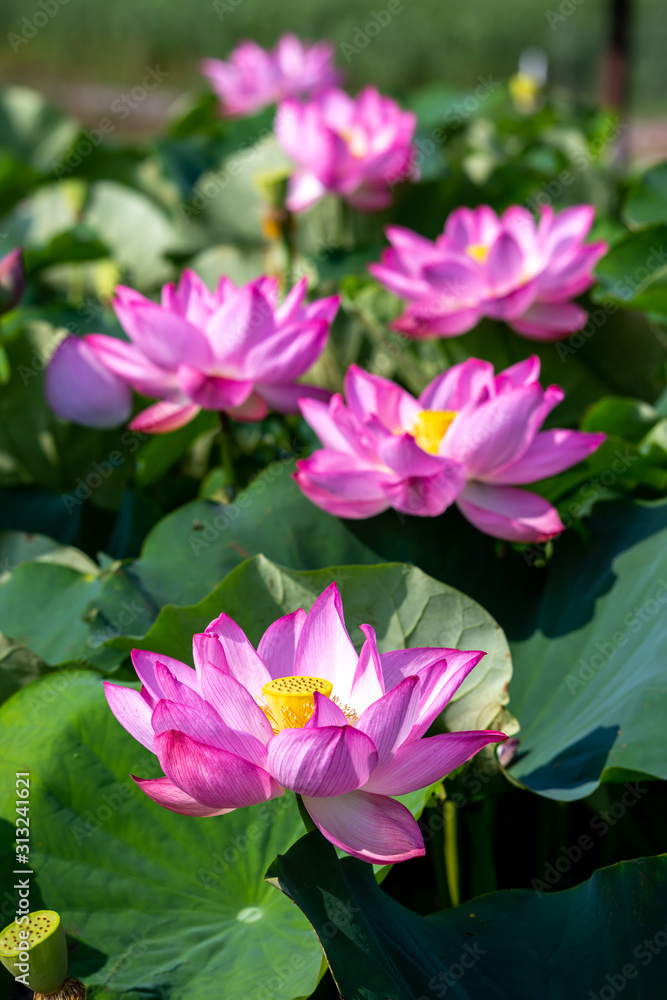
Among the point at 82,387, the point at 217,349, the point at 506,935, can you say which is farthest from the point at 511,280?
the point at 506,935

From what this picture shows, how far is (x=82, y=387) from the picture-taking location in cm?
109

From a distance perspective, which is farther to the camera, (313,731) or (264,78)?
(264,78)

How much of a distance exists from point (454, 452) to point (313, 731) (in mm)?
403

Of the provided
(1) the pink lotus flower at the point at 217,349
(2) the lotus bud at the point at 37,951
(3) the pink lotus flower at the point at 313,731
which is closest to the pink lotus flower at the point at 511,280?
(1) the pink lotus flower at the point at 217,349

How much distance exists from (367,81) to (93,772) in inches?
439

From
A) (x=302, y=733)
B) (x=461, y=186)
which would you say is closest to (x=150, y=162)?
(x=461, y=186)

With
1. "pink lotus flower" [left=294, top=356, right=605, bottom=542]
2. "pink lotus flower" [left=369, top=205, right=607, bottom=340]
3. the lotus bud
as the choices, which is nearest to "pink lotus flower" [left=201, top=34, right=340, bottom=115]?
"pink lotus flower" [left=369, top=205, right=607, bottom=340]

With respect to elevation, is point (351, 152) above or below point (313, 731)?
below

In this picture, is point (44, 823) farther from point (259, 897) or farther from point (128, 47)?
point (128, 47)

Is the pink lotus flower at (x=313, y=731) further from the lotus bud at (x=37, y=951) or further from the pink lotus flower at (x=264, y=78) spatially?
the pink lotus flower at (x=264, y=78)

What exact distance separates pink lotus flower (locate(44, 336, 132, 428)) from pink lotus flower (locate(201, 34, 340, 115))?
1585 mm

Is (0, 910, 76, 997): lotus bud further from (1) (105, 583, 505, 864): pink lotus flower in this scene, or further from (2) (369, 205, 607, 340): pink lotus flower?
(2) (369, 205, 607, 340): pink lotus flower

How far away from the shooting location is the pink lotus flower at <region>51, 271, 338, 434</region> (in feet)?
3.03

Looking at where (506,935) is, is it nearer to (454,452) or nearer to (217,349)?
(454,452)
